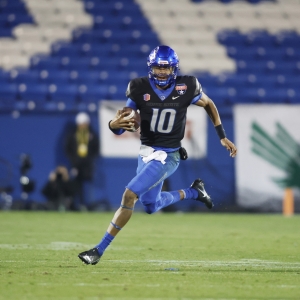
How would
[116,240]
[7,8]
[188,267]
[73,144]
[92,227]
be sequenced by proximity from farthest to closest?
[7,8] < [73,144] < [92,227] < [116,240] < [188,267]

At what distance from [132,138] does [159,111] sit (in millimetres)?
6747

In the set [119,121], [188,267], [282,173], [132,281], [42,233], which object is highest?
[119,121]

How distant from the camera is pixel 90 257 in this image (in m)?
5.84

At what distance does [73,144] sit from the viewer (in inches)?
517

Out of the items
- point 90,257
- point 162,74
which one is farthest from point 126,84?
point 90,257

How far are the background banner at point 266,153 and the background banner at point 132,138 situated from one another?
627 mm

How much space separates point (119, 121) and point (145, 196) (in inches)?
30.4

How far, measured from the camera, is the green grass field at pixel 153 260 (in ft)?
15.3

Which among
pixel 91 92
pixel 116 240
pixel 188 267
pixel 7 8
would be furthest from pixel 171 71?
pixel 7 8

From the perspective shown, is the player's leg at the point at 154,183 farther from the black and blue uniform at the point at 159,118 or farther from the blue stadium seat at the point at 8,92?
the blue stadium seat at the point at 8,92

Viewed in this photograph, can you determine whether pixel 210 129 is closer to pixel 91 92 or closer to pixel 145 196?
pixel 91 92

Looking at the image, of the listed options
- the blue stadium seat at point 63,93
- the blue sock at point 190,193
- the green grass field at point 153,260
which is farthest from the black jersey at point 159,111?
the blue stadium seat at point 63,93

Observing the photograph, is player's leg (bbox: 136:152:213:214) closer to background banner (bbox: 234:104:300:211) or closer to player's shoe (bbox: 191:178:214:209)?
player's shoe (bbox: 191:178:214:209)

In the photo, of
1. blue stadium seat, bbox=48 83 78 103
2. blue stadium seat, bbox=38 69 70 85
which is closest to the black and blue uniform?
blue stadium seat, bbox=48 83 78 103
